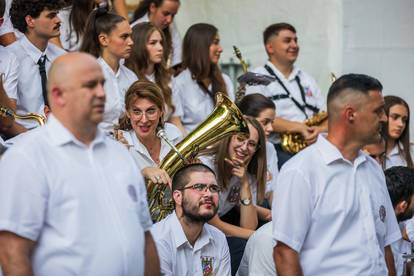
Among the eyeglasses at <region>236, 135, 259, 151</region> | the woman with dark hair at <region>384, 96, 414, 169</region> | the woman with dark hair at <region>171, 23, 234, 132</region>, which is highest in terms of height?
the woman with dark hair at <region>171, 23, 234, 132</region>

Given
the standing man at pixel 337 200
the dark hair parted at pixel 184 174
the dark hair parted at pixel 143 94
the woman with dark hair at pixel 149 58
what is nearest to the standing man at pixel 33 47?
the dark hair parted at pixel 143 94

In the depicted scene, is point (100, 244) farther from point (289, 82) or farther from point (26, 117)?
point (289, 82)

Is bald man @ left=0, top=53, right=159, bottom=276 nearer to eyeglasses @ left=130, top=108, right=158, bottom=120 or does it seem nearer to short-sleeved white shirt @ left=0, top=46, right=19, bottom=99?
eyeglasses @ left=130, top=108, right=158, bottom=120

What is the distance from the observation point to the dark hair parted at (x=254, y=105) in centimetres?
872

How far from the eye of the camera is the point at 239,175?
26.2 ft

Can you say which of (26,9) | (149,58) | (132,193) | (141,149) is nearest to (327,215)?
(132,193)

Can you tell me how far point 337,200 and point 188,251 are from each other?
1.63m

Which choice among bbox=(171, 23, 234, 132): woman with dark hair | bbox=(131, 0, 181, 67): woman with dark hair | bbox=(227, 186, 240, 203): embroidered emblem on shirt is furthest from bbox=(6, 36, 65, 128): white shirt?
bbox=(131, 0, 181, 67): woman with dark hair

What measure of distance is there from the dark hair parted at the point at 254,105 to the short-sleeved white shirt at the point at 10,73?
2.12m

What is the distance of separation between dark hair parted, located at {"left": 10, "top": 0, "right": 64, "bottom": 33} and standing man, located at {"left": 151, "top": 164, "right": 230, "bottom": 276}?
1818 mm

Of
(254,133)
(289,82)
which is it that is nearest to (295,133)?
(289,82)

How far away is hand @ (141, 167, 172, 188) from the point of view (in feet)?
22.3

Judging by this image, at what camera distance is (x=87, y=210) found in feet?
14.5

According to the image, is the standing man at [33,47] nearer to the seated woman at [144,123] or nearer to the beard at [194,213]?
the seated woman at [144,123]
